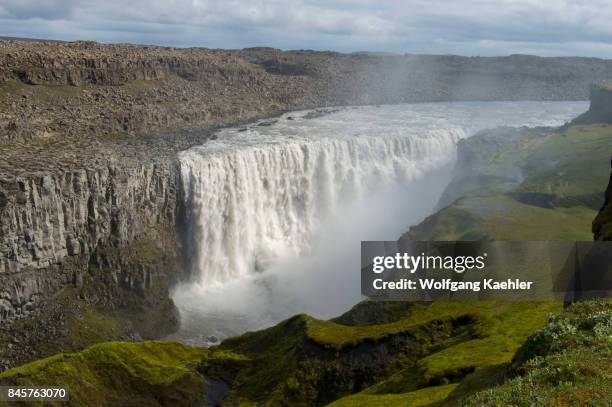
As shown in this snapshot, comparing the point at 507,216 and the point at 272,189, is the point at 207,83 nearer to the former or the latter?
the point at 272,189

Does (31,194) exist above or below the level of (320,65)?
below

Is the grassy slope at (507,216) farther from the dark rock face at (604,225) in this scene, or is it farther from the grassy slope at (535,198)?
the dark rock face at (604,225)

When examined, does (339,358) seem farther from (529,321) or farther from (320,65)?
(320,65)

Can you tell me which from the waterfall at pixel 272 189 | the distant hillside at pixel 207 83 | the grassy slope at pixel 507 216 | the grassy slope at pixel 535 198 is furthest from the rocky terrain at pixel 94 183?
the grassy slope at pixel 507 216

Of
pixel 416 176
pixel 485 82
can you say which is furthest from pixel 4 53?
pixel 485 82

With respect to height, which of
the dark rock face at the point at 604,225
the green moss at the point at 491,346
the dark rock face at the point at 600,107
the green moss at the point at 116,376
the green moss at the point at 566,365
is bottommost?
the green moss at the point at 116,376

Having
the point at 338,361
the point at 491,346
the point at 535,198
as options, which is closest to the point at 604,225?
the point at 491,346
